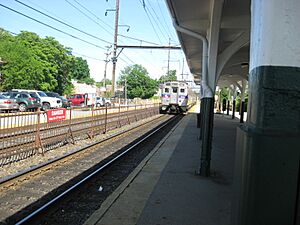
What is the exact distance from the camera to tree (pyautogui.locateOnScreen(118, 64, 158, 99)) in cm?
11381

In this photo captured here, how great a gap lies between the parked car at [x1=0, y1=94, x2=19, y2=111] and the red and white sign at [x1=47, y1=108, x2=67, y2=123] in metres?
→ 15.5

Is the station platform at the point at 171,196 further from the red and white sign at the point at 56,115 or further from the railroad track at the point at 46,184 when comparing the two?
the red and white sign at the point at 56,115

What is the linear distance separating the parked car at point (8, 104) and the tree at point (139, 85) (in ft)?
279

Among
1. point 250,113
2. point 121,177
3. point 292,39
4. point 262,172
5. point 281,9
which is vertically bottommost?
point 121,177

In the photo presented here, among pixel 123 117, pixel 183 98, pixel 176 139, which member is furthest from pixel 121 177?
pixel 183 98

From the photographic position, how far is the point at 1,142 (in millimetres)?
9945

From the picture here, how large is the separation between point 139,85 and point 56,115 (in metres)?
104

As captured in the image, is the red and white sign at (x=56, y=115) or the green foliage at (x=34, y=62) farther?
the green foliage at (x=34, y=62)

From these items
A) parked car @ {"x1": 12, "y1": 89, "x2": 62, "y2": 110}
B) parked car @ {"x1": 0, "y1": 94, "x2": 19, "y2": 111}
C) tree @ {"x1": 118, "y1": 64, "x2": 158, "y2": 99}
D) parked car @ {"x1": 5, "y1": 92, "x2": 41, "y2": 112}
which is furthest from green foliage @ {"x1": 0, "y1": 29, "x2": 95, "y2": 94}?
tree @ {"x1": 118, "y1": 64, "x2": 158, "y2": 99}

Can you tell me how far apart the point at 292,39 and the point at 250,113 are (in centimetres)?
42

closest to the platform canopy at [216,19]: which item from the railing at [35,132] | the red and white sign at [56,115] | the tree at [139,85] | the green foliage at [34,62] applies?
the railing at [35,132]

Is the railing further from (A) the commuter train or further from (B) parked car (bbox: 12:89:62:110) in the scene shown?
(A) the commuter train

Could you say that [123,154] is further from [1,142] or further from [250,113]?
[250,113]

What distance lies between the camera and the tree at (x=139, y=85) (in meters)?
114
